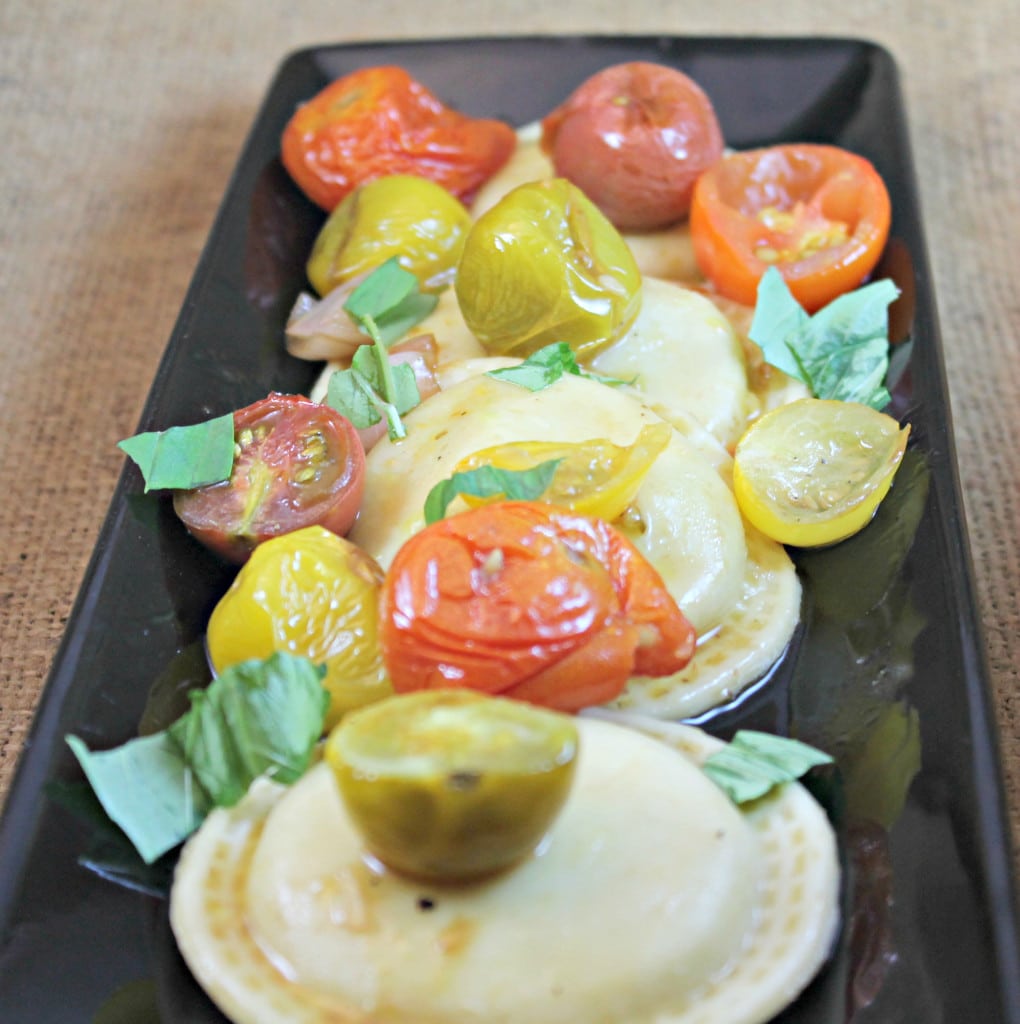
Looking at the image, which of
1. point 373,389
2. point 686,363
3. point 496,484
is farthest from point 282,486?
point 686,363

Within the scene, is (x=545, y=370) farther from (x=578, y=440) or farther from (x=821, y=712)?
(x=821, y=712)

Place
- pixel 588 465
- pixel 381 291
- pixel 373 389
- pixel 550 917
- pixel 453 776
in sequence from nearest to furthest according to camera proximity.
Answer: pixel 453 776 → pixel 550 917 → pixel 588 465 → pixel 373 389 → pixel 381 291

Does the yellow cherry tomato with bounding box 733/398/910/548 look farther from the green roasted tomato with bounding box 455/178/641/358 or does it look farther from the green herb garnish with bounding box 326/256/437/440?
the green herb garnish with bounding box 326/256/437/440

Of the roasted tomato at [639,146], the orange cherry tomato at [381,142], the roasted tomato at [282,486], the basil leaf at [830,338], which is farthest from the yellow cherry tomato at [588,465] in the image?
the orange cherry tomato at [381,142]

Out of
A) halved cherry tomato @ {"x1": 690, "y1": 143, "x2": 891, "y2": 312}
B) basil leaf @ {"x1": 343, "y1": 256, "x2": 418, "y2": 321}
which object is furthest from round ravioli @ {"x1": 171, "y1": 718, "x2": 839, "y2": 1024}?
halved cherry tomato @ {"x1": 690, "y1": 143, "x2": 891, "y2": 312}

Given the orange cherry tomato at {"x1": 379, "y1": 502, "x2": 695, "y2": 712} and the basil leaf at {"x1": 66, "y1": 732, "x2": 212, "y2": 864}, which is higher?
the orange cherry tomato at {"x1": 379, "y1": 502, "x2": 695, "y2": 712}
